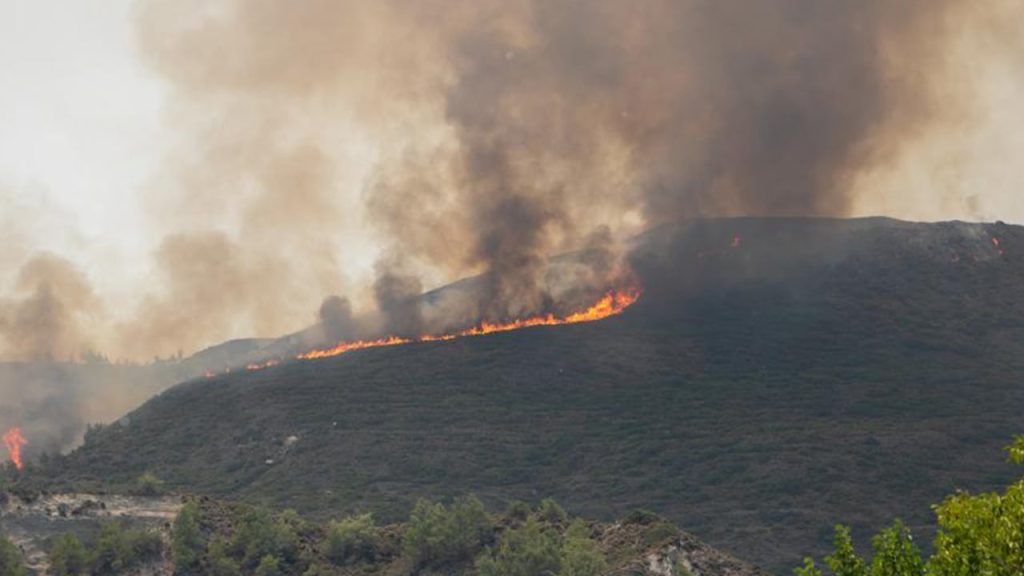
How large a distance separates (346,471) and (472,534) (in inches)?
2364

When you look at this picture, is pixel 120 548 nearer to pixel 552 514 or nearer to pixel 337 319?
pixel 552 514

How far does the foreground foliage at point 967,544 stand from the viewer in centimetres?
2562

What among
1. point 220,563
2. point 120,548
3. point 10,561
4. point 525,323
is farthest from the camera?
point 525,323

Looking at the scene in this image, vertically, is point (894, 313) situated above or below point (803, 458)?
above

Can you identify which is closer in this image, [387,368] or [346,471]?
[346,471]

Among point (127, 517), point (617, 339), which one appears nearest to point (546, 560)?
point (127, 517)

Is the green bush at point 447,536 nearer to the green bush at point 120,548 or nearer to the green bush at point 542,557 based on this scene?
the green bush at point 542,557

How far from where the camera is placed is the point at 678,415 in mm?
153875

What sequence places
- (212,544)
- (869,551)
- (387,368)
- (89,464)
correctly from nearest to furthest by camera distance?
(212,544) → (869,551) → (89,464) → (387,368)

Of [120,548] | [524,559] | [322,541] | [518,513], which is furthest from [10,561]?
[518,513]

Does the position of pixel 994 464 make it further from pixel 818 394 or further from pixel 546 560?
pixel 546 560

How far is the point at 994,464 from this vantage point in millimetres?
133625

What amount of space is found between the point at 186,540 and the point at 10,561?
11.0m

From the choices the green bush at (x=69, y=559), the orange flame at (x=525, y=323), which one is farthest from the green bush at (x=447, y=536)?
the orange flame at (x=525, y=323)
